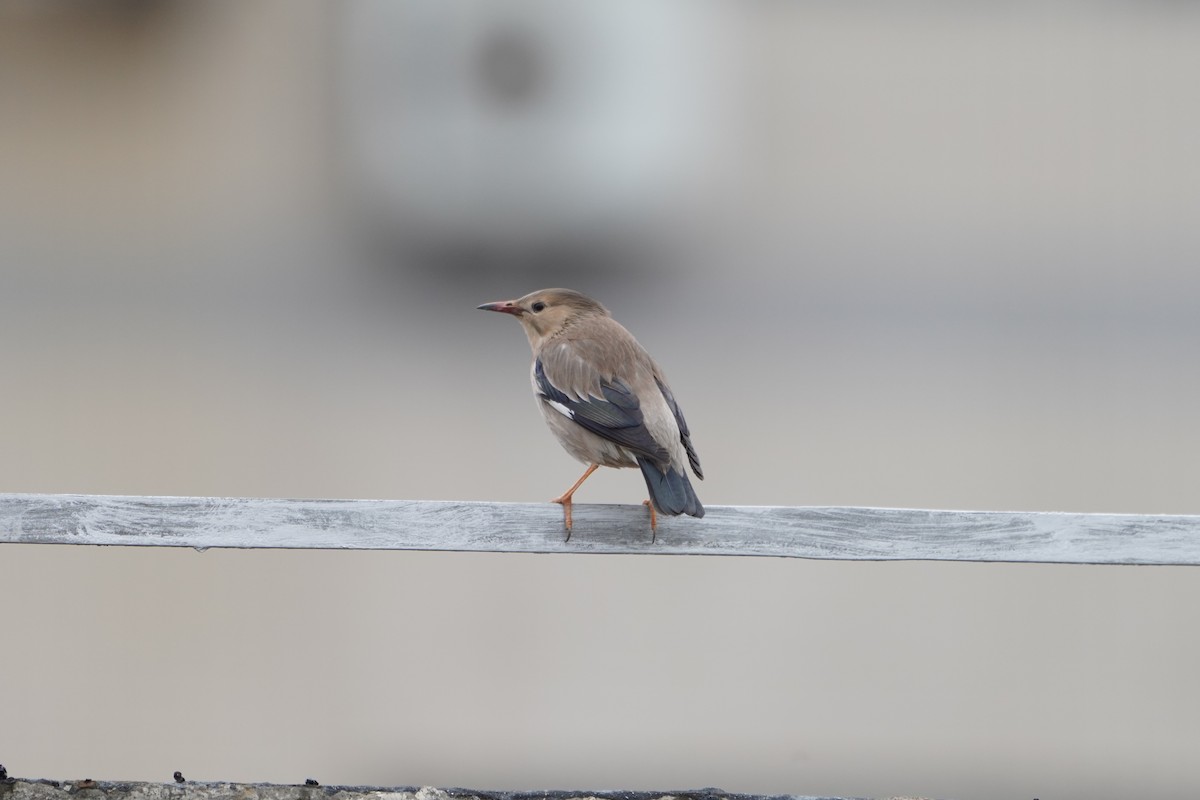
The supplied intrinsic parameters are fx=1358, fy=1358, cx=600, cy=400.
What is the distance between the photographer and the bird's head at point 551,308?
15.4 feet

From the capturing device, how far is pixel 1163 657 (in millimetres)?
7496

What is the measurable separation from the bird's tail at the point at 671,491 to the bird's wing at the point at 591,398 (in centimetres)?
10

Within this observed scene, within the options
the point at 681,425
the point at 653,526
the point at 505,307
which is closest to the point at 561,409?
the point at 681,425

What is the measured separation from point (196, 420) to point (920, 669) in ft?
13.7

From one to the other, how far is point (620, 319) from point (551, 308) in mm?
2888

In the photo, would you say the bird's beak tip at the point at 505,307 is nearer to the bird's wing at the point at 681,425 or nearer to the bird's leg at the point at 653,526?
the bird's wing at the point at 681,425

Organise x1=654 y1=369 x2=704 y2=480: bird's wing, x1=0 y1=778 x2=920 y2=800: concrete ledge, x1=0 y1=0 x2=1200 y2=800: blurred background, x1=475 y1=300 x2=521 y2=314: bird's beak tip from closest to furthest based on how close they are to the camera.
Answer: x1=0 y1=778 x2=920 y2=800: concrete ledge
x1=654 y1=369 x2=704 y2=480: bird's wing
x1=475 y1=300 x2=521 y2=314: bird's beak tip
x1=0 y1=0 x2=1200 y2=800: blurred background

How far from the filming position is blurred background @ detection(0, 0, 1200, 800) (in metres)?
7.28

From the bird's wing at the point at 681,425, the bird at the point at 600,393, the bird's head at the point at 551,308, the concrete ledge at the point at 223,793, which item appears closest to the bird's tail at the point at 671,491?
the bird at the point at 600,393

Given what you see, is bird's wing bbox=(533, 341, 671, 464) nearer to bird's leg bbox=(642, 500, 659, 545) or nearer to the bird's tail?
the bird's tail

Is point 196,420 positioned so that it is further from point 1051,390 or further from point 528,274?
point 1051,390

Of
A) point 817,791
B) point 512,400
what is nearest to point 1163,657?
point 817,791

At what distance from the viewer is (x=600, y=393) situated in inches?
165

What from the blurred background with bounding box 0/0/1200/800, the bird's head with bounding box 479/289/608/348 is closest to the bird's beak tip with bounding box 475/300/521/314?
the bird's head with bounding box 479/289/608/348
